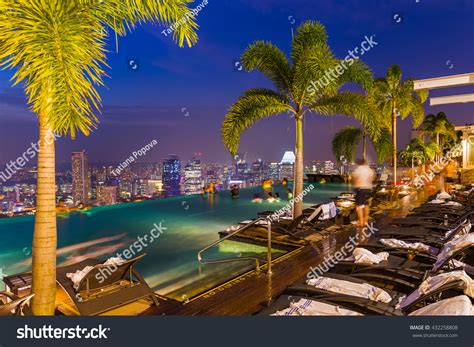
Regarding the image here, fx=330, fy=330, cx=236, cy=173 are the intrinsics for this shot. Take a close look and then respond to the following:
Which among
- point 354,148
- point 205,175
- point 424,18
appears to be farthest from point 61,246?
point 424,18

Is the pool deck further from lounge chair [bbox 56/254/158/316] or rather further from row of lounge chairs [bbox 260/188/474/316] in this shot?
row of lounge chairs [bbox 260/188/474/316]

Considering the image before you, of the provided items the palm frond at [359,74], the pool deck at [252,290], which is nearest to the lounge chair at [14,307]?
the pool deck at [252,290]

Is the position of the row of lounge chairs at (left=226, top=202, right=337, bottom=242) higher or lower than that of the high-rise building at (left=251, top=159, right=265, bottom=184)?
lower

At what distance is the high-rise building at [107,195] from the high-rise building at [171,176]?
269 centimetres

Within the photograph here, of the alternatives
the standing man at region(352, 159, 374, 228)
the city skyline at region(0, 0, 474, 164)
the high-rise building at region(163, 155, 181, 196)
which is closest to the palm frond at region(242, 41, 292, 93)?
the city skyline at region(0, 0, 474, 164)

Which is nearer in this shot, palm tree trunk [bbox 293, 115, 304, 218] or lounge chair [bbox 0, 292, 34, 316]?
lounge chair [bbox 0, 292, 34, 316]

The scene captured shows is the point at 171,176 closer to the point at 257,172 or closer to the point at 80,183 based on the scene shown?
the point at 80,183

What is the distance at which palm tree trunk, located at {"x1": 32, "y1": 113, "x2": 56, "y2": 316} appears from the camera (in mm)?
3098

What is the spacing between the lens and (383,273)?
13.6ft

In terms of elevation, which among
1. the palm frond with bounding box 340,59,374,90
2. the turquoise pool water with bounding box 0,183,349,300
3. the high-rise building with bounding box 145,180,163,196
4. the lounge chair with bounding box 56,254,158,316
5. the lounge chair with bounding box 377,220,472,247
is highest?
the palm frond with bounding box 340,59,374,90

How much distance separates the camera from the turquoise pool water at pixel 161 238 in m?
5.76

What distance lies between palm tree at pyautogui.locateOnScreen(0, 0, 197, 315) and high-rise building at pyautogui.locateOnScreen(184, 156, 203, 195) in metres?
14.2

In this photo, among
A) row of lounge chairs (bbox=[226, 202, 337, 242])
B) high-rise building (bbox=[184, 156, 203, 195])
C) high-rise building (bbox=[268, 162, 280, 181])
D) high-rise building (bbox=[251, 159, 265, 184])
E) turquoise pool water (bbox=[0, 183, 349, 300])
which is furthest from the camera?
high-rise building (bbox=[268, 162, 280, 181])

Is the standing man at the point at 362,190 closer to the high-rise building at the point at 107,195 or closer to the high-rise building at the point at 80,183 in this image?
the high-rise building at the point at 80,183
